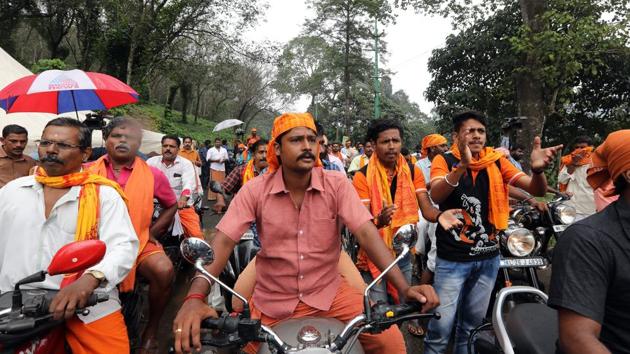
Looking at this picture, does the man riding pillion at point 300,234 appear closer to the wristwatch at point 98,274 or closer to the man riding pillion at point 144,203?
the wristwatch at point 98,274

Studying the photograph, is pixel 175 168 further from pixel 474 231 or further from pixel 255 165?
pixel 474 231

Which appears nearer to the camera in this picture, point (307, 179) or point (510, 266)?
point (307, 179)

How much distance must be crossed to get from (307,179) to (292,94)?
40.6m

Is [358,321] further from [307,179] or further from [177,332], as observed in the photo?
[307,179]

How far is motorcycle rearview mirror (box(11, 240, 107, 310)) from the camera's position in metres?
1.84

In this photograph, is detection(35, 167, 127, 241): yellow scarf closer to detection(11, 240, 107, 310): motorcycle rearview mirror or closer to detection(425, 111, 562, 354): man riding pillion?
detection(11, 240, 107, 310): motorcycle rearview mirror

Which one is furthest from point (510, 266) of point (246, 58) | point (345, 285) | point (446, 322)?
point (246, 58)

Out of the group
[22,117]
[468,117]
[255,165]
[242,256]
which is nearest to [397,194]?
[468,117]

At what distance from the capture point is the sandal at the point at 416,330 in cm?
448

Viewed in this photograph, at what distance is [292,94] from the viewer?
139 ft

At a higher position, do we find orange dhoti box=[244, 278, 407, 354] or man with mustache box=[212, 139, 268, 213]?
man with mustache box=[212, 139, 268, 213]

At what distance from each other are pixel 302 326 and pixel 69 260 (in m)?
1.05

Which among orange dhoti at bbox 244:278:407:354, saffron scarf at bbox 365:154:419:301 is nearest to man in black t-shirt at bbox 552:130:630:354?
orange dhoti at bbox 244:278:407:354

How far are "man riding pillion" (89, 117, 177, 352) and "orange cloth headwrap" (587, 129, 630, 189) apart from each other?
308 cm
